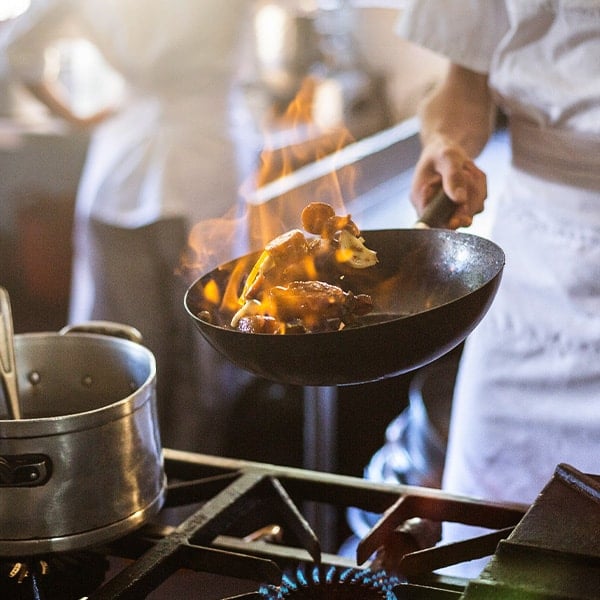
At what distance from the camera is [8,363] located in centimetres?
98

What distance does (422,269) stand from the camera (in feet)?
3.63

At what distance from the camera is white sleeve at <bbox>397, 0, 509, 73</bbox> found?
1493mm

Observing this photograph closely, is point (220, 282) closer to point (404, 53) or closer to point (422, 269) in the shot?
point (422, 269)

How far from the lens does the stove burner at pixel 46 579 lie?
936mm

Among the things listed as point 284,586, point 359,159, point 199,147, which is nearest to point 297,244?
point 284,586

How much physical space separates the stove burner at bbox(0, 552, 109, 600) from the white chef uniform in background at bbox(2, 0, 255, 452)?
7.20 ft

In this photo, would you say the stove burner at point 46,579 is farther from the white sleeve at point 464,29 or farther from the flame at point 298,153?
the flame at point 298,153

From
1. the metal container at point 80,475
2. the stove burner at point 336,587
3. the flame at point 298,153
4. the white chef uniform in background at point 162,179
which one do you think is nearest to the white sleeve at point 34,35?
the white chef uniform in background at point 162,179

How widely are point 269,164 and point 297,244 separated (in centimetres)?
226

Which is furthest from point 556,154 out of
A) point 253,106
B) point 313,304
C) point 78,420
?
point 253,106

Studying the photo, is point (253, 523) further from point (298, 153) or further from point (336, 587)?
point (298, 153)

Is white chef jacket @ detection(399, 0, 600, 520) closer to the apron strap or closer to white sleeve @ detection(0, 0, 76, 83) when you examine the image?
the apron strap

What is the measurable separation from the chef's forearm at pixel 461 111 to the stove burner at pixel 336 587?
768 mm

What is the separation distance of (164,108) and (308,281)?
7.63ft
